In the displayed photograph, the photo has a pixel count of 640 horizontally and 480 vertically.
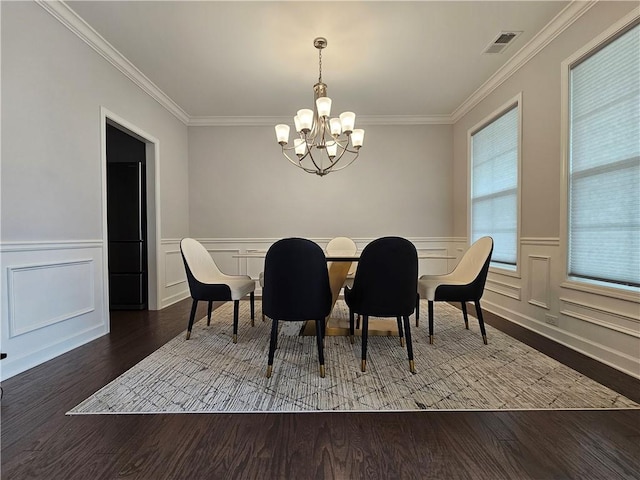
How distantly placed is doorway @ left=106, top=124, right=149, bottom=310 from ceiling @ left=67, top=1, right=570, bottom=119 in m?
1.10

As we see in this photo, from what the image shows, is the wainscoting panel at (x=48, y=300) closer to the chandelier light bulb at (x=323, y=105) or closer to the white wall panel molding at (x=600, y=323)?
the chandelier light bulb at (x=323, y=105)

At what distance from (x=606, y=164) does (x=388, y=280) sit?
178cm

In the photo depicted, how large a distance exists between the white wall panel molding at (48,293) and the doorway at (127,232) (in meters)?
1.16

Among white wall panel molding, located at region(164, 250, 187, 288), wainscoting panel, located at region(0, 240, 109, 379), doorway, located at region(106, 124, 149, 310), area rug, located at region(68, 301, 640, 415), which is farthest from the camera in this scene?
white wall panel molding, located at region(164, 250, 187, 288)

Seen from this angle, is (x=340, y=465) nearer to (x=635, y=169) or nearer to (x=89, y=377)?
(x=89, y=377)

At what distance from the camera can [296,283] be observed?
6.63 feet

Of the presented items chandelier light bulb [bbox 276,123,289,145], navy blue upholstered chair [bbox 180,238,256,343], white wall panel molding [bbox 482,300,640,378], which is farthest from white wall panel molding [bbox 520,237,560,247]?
navy blue upholstered chair [bbox 180,238,256,343]

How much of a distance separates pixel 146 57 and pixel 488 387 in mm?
3966

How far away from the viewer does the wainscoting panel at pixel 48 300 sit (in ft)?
6.89

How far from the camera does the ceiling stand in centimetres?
254

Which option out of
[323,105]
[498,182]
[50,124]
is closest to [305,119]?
[323,105]

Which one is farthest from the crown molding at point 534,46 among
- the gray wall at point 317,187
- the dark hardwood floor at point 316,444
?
the dark hardwood floor at point 316,444

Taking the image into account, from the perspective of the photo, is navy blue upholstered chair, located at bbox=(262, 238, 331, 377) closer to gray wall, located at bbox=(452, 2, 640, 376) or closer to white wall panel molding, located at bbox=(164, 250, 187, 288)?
gray wall, located at bbox=(452, 2, 640, 376)

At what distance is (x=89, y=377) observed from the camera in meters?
2.07
